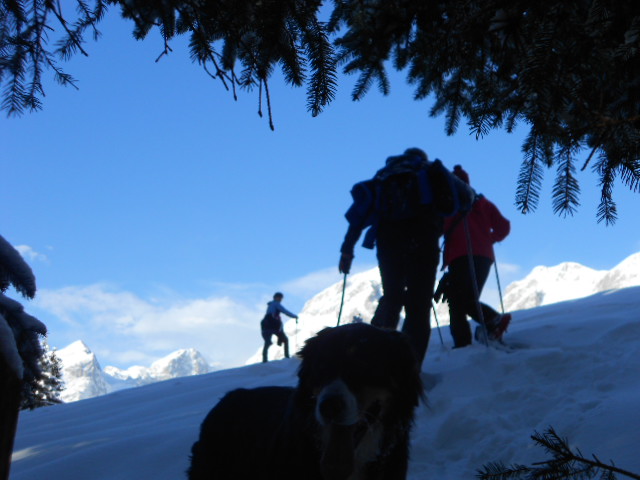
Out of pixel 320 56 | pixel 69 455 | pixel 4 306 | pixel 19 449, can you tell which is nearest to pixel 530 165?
pixel 320 56

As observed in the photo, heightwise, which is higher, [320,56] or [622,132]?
[320,56]

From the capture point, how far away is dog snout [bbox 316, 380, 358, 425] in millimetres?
2156

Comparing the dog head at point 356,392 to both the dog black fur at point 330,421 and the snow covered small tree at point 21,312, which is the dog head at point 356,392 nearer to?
the dog black fur at point 330,421

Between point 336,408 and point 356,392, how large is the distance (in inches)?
7.5

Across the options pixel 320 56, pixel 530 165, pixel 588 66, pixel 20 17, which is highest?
pixel 20 17

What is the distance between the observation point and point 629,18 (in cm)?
202

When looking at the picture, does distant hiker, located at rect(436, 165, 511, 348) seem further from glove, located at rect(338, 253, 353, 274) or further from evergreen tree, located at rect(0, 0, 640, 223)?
evergreen tree, located at rect(0, 0, 640, 223)

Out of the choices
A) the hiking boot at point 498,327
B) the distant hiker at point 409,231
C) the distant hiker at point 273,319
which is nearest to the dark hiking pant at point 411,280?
the distant hiker at point 409,231

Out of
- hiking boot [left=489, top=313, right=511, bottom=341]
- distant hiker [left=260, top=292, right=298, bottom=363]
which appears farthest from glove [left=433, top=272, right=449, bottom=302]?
distant hiker [left=260, top=292, right=298, bottom=363]

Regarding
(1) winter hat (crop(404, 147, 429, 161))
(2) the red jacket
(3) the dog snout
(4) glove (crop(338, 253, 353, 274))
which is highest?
(1) winter hat (crop(404, 147, 429, 161))

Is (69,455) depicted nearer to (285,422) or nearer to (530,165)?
(285,422)

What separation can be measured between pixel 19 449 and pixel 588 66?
575 centimetres

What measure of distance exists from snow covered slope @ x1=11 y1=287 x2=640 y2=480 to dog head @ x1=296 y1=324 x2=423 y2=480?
965 mm

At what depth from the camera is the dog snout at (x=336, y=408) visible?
216cm
